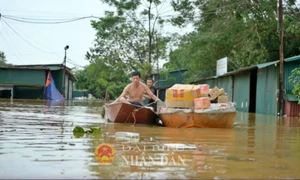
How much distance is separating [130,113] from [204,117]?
64.6 inches

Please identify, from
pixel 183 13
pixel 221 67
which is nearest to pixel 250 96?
pixel 221 67

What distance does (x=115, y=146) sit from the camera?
4867 mm

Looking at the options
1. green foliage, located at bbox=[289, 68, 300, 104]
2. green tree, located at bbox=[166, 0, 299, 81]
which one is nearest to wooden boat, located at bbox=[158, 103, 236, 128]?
green foliage, located at bbox=[289, 68, 300, 104]

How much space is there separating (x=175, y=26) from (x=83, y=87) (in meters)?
36.7

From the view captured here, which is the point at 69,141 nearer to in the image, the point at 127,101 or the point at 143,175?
the point at 143,175

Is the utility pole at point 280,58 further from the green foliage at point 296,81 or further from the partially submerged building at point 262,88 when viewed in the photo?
the green foliage at point 296,81

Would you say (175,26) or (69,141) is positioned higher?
(175,26)

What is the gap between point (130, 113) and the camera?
9.38 metres

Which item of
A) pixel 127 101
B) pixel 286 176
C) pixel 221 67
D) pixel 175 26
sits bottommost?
pixel 286 176

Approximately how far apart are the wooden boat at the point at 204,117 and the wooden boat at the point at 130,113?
1.93ft

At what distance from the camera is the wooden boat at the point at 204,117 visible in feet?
29.0

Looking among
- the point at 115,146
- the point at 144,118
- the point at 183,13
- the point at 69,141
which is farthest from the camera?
the point at 183,13

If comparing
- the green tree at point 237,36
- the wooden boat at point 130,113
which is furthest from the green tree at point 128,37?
the wooden boat at point 130,113

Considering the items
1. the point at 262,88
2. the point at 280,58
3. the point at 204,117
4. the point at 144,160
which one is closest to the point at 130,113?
the point at 204,117
